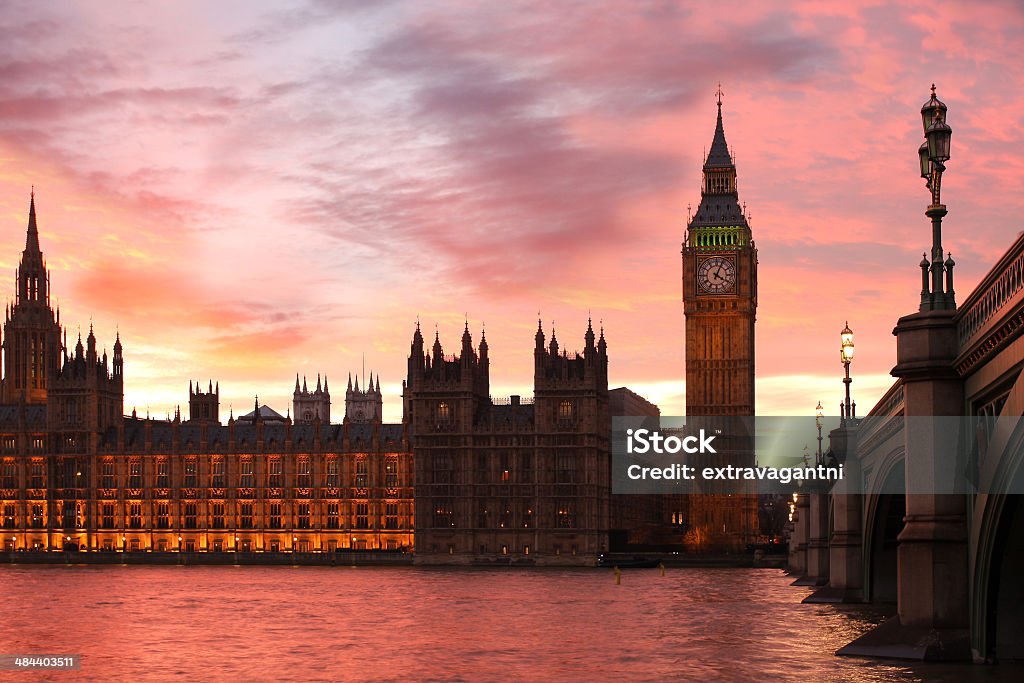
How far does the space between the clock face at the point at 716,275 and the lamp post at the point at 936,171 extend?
6054 inches

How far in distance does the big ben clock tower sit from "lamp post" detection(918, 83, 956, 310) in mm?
146758

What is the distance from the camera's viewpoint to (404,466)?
167500 mm

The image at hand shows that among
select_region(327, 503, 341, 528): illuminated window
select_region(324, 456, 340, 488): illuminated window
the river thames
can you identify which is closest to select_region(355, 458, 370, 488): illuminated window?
select_region(324, 456, 340, 488): illuminated window

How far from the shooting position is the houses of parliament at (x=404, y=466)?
158 m

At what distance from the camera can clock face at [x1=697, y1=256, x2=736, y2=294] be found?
18375cm

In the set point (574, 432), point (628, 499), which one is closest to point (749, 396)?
point (628, 499)

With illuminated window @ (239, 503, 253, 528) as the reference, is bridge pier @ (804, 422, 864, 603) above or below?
above

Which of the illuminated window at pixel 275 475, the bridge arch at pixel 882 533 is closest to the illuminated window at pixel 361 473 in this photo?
the illuminated window at pixel 275 475

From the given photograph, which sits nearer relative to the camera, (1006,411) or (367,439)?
(1006,411)

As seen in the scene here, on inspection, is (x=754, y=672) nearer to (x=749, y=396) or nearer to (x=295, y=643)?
(x=295, y=643)

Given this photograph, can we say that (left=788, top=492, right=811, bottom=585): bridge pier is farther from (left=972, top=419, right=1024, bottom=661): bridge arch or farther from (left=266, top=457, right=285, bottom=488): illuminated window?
(left=266, top=457, right=285, bottom=488): illuminated window

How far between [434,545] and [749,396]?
44.8 metres

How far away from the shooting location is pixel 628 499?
180 meters

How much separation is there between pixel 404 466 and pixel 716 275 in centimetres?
4516
